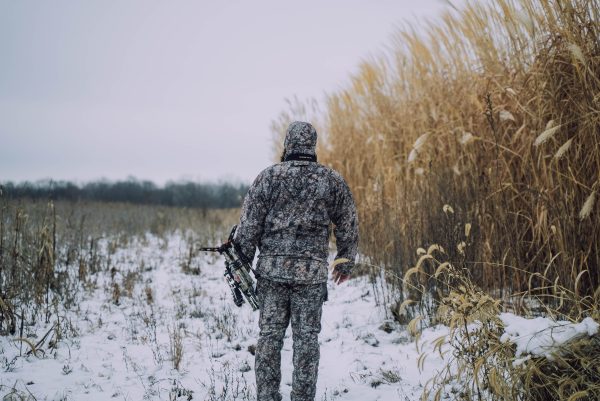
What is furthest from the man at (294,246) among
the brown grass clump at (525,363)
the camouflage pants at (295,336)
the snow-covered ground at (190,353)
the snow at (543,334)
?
the snow at (543,334)

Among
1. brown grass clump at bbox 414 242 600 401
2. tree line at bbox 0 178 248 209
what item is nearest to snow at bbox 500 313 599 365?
brown grass clump at bbox 414 242 600 401

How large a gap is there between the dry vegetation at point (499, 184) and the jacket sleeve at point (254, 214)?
3.38 ft

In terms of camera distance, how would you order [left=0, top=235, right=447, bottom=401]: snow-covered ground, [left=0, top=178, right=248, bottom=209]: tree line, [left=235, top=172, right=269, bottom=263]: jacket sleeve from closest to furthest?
[left=235, top=172, right=269, bottom=263]: jacket sleeve → [left=0, top=235, right=447, bottom=401]: snow-covered ground → [left=0, top=178, right=248, bottom=209]: tree line

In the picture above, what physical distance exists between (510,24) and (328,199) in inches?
103

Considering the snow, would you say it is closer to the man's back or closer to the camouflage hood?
the man's back

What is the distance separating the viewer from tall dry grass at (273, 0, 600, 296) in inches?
119

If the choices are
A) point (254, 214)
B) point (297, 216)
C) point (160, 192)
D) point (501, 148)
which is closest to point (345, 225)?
point (297, 216)

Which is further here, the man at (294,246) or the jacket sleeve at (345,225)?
the jacket sleeve at (345,225)

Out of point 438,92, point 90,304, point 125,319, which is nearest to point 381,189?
point 438,92

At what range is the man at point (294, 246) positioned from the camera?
2.72 m

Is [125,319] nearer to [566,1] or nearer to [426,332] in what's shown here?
[426,332]

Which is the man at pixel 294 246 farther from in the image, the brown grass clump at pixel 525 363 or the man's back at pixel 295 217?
the brown grass clump at pixel 525 363

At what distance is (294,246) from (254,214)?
35 centimetres

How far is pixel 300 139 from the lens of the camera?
2.84 metres
